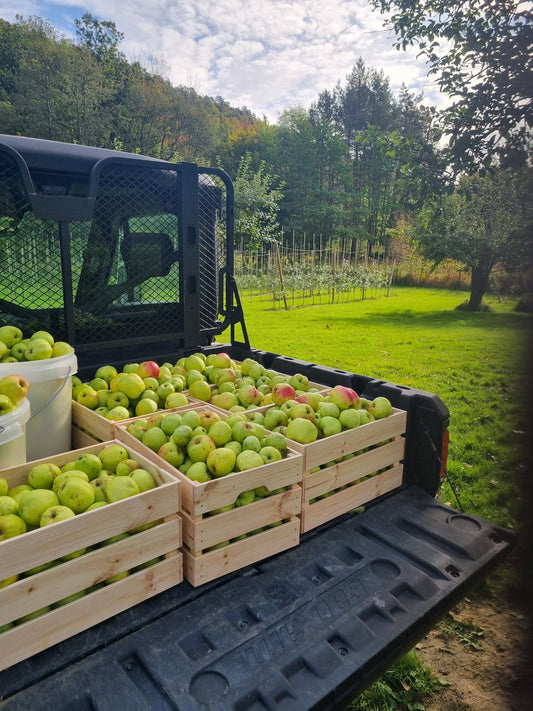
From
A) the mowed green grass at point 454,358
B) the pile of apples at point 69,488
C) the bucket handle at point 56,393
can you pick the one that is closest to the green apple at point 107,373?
the bucket handle at point 56,393

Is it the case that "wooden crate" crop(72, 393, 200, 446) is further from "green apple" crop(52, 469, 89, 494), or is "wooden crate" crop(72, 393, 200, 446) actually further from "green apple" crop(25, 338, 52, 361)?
"green apple" crop(52, 469, 89, 494)

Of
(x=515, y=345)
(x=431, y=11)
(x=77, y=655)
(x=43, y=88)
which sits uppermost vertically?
(x=43, y=88)

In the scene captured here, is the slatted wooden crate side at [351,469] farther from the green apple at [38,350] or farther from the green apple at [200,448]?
the green apple at [38,350]

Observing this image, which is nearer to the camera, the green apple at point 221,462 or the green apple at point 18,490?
the green apple at point 18,490

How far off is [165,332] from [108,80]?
1844 inches

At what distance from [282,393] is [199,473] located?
92cm

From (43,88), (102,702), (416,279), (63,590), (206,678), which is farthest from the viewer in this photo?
(43,88)

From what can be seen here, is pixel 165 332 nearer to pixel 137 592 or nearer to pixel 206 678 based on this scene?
pixel 137 592

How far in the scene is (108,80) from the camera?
41938mm

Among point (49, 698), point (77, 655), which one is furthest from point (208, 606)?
point (49, 698)

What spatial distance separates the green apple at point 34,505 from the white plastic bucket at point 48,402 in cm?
66

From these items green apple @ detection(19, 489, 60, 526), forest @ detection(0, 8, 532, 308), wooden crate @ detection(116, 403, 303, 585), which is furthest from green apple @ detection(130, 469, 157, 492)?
forest @ detection(0, 8, 532, 308)

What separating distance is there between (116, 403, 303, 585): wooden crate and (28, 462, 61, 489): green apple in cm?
41

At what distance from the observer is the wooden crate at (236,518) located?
1861mm
